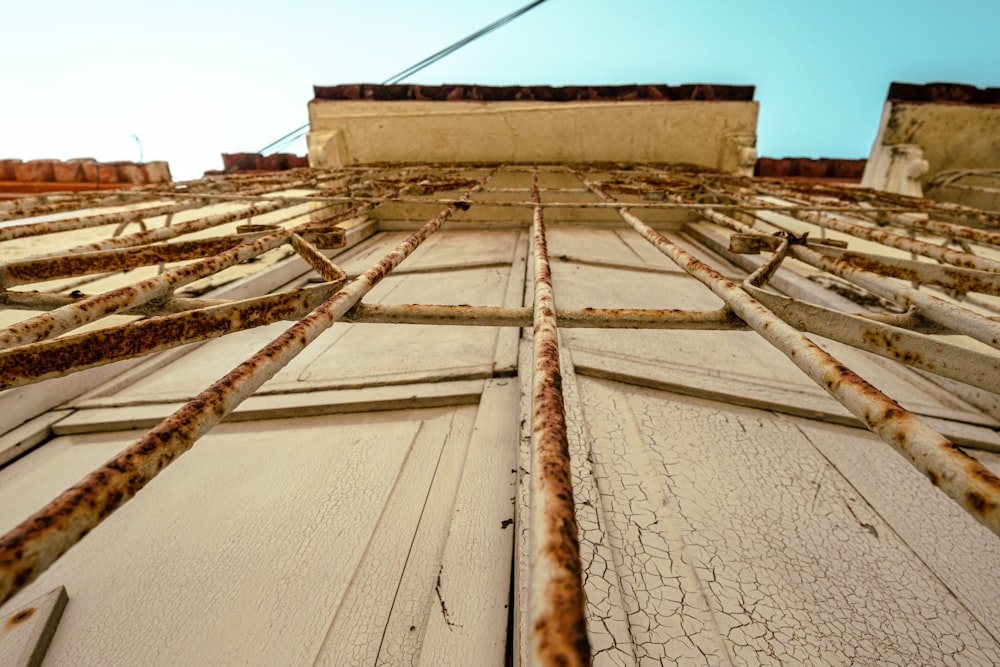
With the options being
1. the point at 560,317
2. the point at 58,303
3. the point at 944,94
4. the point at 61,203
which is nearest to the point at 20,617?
the point at 58,303

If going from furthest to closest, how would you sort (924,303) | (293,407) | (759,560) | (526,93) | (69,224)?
(526,93) < (69,224) < (293,407) < (924,303) < (759,560)

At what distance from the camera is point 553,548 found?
392 mm

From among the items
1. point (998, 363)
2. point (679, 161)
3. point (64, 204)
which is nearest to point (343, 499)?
point (998, 363)

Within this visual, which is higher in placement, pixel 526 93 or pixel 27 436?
pixel 526 93

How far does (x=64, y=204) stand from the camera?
2.22m

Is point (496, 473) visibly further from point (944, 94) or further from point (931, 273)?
point (944, 94)

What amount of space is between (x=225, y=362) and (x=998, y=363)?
234 centimetres

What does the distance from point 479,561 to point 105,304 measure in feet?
3.26

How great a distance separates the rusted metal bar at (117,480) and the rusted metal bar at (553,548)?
15.9 inches

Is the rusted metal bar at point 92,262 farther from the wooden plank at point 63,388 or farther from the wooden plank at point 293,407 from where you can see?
the wooden plank at point 293,407

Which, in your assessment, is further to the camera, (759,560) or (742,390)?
(742,390)

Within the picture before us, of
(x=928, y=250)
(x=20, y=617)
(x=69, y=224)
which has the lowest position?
(x=20, y=617)

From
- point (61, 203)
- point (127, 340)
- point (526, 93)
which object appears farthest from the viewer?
point (526, 93)

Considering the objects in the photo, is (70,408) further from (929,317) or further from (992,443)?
(992,443)
